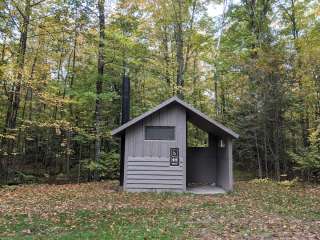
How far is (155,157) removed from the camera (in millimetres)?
12672

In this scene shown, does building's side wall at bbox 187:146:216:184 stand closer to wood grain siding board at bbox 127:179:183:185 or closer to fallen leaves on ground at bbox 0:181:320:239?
wood grain siding board at bbox 127:179:183:185

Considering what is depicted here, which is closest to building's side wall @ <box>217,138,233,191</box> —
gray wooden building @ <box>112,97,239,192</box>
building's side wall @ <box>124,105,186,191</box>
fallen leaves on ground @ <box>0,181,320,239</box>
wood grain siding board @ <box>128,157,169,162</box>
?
gray wooden building @ <box>112,97,239,192</box>

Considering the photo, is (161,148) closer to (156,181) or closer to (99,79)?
(156,181)

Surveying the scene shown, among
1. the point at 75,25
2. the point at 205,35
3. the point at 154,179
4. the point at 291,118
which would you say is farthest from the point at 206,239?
the point at 205,35

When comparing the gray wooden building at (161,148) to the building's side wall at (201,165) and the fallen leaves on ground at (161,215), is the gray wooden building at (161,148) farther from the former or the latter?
the building's side wall at (201,165)

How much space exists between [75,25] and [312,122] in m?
13.5

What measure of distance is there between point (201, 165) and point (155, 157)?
4.14 metres

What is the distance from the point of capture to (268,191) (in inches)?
488

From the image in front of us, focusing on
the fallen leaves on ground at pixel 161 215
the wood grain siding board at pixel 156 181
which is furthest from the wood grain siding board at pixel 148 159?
the fallen leaves on ground at pixel 161 215

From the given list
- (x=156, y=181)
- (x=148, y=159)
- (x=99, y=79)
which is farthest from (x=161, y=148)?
(x=99, y=79)

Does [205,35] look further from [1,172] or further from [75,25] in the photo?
[1,172]

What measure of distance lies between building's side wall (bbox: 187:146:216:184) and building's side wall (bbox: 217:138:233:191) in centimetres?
82

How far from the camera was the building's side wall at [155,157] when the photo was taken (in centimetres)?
1253

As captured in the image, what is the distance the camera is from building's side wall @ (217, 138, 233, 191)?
12602mm
